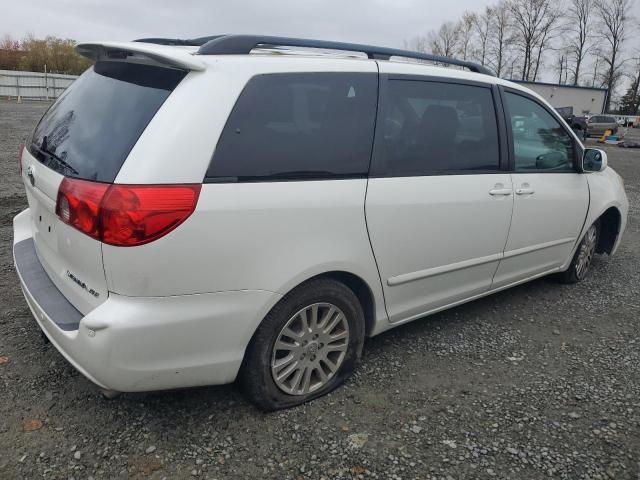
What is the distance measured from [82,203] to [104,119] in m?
0.44

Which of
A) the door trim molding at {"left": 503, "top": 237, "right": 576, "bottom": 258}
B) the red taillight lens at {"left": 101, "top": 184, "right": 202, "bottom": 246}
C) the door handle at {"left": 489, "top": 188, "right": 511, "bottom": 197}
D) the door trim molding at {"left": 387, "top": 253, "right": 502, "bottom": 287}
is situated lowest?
the door trim molding at {"left": 503, "top": 237, "right": 576, "bottom": 258}

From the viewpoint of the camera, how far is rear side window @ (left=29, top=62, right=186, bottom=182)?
6.97 ft

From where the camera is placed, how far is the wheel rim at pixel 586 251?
4567 millimetres

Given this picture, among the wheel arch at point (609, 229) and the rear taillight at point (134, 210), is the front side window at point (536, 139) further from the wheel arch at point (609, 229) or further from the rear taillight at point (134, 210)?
the rear taillight at point (134, 210)

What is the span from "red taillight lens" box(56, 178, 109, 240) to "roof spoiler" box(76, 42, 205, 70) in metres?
0.58

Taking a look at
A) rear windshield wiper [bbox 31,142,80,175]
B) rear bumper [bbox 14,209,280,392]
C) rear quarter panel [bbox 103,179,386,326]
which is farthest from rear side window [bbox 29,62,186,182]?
rear bumper [bbox 14,209,280,392]

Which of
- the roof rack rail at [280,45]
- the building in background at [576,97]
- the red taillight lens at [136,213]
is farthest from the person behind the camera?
the building in background at [576,97]

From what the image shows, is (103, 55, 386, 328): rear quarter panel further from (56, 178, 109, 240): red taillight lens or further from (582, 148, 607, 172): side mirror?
(582, 148, 607, 172): side mirror

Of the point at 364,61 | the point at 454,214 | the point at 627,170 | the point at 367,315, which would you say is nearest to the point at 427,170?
the point at 454,214

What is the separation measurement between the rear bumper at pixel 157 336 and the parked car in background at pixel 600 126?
36073 millimetres

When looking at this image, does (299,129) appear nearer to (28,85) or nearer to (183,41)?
(183,41)

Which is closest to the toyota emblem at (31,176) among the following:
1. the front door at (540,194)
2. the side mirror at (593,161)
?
the front door at (540,194)

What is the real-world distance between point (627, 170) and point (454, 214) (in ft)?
47.2

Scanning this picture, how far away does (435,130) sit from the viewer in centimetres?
305
